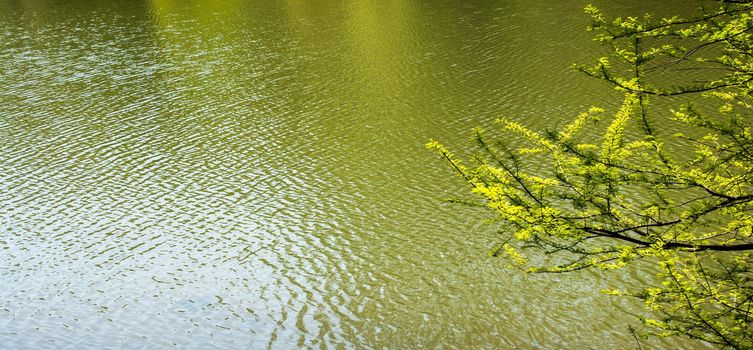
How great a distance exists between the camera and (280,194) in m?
15.2

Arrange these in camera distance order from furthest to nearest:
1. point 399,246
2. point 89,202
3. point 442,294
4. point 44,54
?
1. point 44,54
2. point 89,202
3. point 399,246
4. point 442,294

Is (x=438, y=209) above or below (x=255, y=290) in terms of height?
above

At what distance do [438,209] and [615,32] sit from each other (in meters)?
8.75

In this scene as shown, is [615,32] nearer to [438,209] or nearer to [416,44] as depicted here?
[438,209]

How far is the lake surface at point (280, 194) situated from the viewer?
34.2ft

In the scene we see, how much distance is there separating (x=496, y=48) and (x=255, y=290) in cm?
1762

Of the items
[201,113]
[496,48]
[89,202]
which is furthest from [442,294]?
[496,48]

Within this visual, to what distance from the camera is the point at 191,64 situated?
27.9 meters

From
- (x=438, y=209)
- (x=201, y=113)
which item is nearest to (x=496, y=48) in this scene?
(x=201, y=113)

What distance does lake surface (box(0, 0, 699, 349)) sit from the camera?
10.4 m

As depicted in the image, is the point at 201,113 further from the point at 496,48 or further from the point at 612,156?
the point at 612,156

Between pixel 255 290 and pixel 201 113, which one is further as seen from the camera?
pixel 201 113

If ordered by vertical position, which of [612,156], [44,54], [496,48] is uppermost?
[496,48]

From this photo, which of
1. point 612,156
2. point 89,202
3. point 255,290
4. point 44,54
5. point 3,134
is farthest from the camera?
point 44,54
